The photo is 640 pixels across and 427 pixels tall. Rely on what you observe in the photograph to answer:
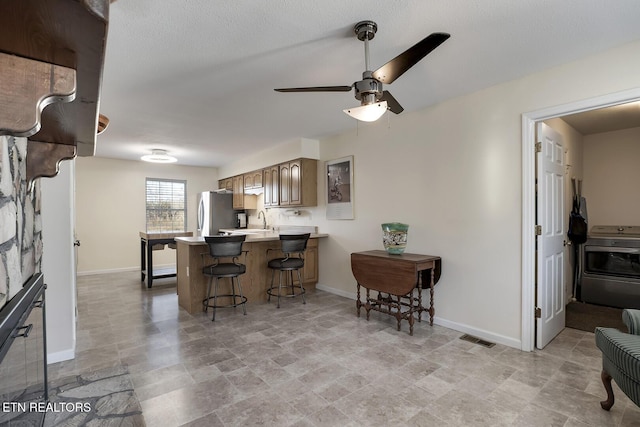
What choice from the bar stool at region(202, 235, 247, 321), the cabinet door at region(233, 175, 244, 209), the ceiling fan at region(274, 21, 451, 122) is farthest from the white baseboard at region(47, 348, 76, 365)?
the cabinet door at region(233, 175, 244, 209)

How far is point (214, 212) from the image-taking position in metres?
6.46

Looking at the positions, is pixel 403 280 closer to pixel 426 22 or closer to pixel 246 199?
pixel 426 22

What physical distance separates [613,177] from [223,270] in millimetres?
5244

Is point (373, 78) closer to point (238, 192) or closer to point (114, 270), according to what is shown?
point (238, 192)

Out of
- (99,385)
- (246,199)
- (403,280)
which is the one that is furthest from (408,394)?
Answer: (246,199)

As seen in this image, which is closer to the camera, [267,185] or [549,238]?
[549,238]

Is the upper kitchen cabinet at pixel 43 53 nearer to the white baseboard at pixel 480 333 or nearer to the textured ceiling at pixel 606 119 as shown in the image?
the white baseboard at pixel 480 333

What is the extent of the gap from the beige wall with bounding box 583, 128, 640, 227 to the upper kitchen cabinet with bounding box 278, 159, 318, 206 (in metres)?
3.94

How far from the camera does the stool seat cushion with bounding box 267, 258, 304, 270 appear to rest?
3.97m

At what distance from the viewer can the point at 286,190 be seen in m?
5.06

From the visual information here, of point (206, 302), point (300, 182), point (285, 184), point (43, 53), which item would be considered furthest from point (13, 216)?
point (285, 184)

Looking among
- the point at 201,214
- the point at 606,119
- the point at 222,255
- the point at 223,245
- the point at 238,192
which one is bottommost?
the point at 222,255

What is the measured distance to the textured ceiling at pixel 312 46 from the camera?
1.75 metres

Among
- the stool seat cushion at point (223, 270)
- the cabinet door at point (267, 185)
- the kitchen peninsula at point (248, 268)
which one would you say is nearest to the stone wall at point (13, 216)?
the stool seat cushion at point (223, 270)
